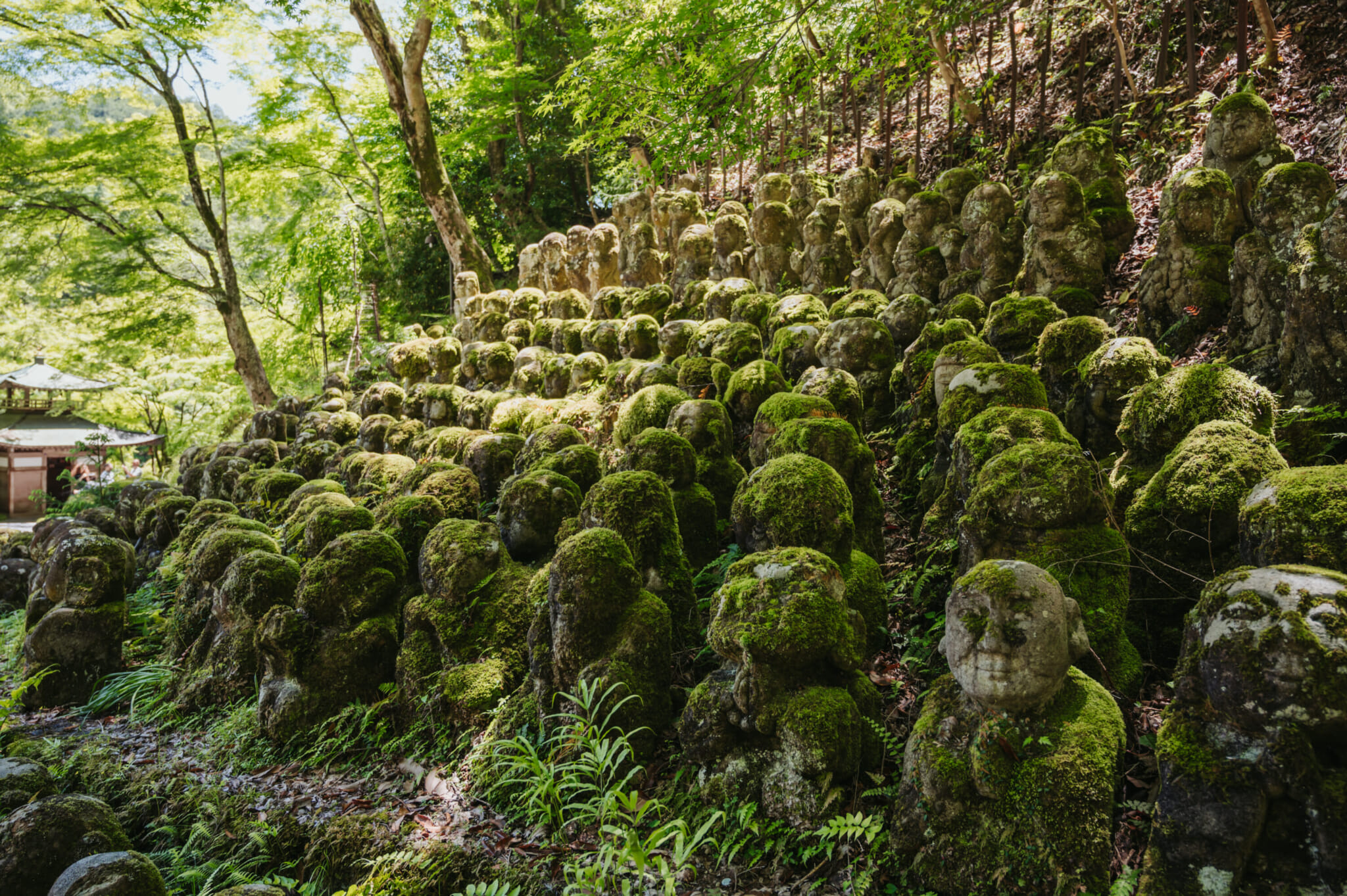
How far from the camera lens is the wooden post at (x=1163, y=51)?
21.2 ft

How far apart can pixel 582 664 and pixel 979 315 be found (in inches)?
166

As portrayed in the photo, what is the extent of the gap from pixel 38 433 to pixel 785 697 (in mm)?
22201

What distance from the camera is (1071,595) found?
328cm

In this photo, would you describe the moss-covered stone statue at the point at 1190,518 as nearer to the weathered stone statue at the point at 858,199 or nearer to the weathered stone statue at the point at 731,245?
the weathered stone statue at the point at 858,199

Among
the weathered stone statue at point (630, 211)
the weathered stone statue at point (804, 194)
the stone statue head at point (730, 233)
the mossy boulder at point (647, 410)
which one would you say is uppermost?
the weathered stone statue at point (630, 211)

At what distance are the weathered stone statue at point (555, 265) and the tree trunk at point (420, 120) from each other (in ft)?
6.01

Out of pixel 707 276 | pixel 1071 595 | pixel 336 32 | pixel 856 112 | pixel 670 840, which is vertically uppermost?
pixel 336 32

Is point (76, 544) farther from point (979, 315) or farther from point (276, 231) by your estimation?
point (276, 231)

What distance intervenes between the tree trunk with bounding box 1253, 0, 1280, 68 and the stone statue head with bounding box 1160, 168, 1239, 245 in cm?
245

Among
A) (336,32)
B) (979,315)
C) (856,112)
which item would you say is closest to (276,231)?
(336,32)

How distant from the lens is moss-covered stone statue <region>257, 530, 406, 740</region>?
200 inches

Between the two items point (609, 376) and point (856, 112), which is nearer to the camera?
point (609, 376)

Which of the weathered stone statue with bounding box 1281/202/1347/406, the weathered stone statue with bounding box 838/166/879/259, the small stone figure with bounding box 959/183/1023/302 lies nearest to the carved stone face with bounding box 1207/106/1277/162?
the weathered stone statue with bounding box 1281/202/1347/406

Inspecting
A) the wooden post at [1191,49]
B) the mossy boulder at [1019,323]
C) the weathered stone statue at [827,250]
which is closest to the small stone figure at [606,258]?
the weathered stone statue at [827,250]
